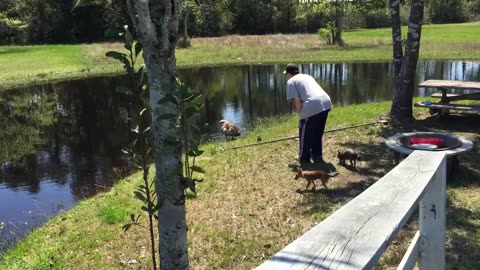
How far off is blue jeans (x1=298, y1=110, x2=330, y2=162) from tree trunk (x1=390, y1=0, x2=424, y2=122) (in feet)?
11.4

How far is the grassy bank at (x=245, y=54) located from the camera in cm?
3108

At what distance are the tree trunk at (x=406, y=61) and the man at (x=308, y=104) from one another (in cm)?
352

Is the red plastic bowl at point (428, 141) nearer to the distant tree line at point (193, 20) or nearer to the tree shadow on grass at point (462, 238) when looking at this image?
the tree shadow on grass at point (462, 238)

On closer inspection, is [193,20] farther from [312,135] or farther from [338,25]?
[312,135]

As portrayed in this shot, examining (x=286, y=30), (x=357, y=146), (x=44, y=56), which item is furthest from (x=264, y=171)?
(x=286, y=30)

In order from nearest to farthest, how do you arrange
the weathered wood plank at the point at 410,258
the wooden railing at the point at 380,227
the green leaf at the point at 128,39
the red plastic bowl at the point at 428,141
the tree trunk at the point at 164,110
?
1. the wooden railing at the point at 380,227
2. the tree trunk at the point at 164,110
3. the weathered wood plank at the point at 410,258
4. the green leaf at the point at 128,39
5. the red plastic bowl at the point at 428,141

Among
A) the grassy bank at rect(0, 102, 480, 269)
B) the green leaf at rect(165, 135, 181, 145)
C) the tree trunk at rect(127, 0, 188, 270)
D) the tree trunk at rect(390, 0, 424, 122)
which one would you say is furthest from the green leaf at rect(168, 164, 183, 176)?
the tree trunk at rect(390, 0, 424, 122)

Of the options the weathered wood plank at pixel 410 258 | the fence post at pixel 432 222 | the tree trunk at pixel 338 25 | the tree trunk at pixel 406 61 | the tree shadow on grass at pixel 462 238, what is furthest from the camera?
the tree trunk at pixel 338 25

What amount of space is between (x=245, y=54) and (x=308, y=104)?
2957 centimetres

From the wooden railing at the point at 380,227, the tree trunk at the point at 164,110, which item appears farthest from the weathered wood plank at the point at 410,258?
the tree trunk at the point at 164,110

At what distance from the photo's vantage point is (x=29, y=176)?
1181cm

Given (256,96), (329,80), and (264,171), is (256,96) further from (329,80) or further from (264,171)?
(264,171)

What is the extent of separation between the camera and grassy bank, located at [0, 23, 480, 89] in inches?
1223

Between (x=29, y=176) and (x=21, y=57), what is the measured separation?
30.6 m
